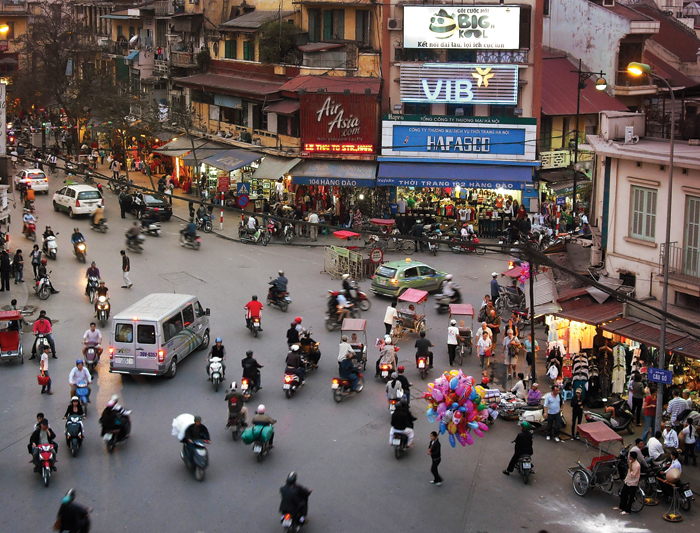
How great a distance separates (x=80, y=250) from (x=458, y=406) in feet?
63.8

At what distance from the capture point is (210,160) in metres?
41.2

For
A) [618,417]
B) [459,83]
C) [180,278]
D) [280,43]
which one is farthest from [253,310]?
[280,43]

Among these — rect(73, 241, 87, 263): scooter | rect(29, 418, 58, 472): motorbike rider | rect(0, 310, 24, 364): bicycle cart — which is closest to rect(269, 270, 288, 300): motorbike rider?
rect(0, 310, 24, 364): bicycle cart

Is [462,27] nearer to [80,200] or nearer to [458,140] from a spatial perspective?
[458,140]

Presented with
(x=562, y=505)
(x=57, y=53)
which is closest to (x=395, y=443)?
(x=562, y=505)

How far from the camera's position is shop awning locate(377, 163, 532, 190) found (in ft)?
120

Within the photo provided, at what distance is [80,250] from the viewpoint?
3044 centimetres

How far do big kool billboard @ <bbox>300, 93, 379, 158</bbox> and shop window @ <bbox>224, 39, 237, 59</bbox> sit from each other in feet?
34.3

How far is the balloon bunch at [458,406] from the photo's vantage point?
1540 cm

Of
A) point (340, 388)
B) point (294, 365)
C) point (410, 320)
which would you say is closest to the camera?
point (340, 388)

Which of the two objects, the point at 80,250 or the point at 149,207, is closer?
the point at 80,250

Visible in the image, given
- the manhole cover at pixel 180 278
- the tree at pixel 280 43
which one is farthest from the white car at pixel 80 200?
the tree at pixel 280 43

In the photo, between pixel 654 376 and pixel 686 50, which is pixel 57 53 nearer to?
pixel 686 50

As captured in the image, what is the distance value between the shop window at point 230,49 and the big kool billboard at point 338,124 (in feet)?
34.3
